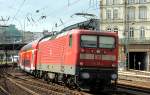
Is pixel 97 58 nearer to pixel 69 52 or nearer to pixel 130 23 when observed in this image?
pixel 69 52

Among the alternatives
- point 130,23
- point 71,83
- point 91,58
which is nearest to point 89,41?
point 91,58

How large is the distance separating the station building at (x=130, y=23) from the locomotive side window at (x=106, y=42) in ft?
185

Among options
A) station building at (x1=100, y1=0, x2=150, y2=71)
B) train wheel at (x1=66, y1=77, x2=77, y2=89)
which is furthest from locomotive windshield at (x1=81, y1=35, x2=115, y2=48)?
station building at (x1=100, y1=0, x2=150, y2=71)

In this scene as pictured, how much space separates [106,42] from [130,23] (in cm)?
6463

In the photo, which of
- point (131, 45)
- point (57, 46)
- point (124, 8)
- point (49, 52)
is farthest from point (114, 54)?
point (124, 8)

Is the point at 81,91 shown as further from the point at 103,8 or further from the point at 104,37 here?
the point at 103,8

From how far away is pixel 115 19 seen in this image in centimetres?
Result: 8694

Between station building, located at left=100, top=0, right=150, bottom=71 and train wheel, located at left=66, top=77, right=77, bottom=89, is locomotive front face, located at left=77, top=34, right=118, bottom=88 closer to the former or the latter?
train wheel, located at left=66, top=77, right=77, bottom=89

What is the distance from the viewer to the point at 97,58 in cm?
2180

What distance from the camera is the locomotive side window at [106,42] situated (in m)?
22.1

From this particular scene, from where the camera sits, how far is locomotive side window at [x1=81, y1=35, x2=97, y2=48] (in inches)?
862

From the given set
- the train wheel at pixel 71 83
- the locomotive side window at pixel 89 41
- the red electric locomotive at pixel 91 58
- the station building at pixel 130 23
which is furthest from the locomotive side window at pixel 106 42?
the station building at pixel 130 23

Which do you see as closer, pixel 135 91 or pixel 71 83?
pixel 71 83

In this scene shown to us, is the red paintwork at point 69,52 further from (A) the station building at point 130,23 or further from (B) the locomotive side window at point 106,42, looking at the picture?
(A) the station building at point 130,23
